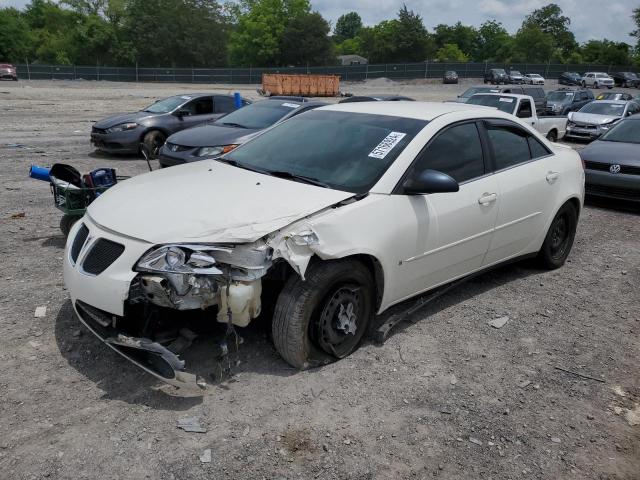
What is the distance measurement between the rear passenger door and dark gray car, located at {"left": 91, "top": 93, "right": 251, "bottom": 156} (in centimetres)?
829

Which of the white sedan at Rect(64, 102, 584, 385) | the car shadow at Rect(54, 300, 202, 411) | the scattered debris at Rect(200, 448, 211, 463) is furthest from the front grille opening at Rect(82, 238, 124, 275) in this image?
the scattered debris at Rect(200, 448, 211, 463)

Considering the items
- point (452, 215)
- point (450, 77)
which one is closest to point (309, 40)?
point (450, 77)

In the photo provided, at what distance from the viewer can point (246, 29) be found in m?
82.7

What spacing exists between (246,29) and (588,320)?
280 ft

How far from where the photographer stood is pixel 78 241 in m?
3.62

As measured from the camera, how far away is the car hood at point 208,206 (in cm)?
320

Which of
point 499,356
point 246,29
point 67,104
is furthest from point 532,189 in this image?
point 246,29

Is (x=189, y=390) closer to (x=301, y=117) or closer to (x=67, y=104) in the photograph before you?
(x=301, y=117)

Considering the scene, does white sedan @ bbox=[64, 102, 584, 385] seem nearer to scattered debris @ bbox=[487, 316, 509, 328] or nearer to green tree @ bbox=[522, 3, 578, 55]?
scattered debris @ bbox=[487, 316, 509, 328]

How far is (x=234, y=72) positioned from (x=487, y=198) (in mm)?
53748

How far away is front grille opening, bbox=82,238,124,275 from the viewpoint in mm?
3205

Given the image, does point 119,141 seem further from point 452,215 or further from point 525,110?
point 525,110

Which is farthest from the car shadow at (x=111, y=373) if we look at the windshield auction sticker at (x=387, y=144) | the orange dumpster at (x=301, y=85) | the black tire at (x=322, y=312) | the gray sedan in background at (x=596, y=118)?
the orange dumpster at (x=301, y=85)

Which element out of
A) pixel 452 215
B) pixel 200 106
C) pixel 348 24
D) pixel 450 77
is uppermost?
pixel 348 24
